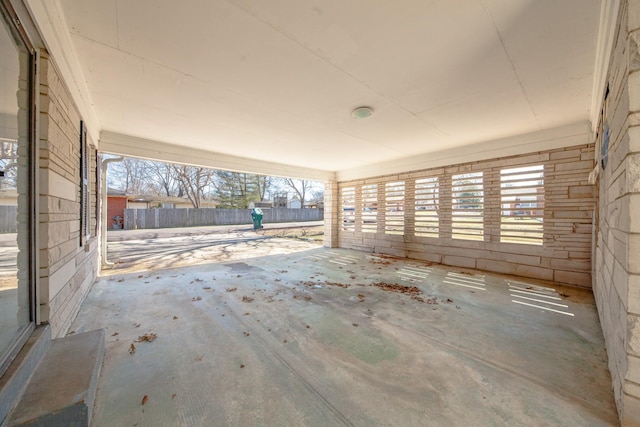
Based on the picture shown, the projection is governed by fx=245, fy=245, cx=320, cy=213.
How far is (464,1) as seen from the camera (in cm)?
172

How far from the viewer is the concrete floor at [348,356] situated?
59.2 inches

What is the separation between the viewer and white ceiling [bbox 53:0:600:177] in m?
1.82

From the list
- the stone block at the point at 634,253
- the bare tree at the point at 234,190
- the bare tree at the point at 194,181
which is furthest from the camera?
the bare tree at the point at 234,190

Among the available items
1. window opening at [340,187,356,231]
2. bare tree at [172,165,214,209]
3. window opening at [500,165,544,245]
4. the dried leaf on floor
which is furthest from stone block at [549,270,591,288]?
bare tree at [172,165,214,209]

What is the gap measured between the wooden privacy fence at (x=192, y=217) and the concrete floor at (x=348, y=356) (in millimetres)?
13008

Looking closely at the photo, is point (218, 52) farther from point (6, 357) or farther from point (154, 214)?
point (154, 214)

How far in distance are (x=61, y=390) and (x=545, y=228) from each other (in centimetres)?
620

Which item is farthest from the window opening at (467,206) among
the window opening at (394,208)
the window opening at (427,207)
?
the window opening at (394,208)

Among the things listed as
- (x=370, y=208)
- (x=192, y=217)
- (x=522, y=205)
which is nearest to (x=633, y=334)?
(x=522, y=205)

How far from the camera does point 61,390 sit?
4.43 feet

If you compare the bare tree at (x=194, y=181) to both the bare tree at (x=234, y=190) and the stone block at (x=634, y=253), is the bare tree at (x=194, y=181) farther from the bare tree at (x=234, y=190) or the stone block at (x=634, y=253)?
the stone block at (x=634, y=253)

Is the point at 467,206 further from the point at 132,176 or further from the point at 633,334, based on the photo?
the point at 132,176

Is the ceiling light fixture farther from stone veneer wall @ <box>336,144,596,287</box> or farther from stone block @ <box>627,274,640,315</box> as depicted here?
stone veneer wall @ <box>336,144,596,287</box>

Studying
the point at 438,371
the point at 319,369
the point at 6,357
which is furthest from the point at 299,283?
the point at 6,357
